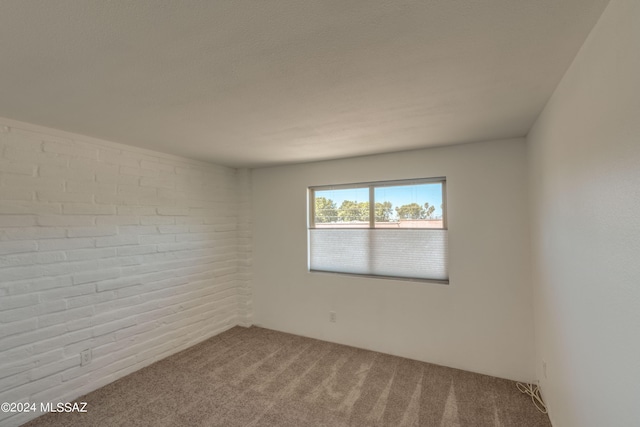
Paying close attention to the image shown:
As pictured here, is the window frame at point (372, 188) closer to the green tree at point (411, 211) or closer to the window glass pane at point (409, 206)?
the window glass pane at point (409, 206)

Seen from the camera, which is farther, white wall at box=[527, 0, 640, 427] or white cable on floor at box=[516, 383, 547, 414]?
white cable on floor at box=[516, 383, 547, 414]

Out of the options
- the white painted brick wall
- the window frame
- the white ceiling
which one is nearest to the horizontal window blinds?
the window frame

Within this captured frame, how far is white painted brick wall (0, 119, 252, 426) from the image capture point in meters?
2.03

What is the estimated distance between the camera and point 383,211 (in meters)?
3.23

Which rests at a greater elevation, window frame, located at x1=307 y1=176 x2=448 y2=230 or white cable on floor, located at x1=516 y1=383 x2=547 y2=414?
window frame, located at x1=307 y1=176 x2=448 y2=230

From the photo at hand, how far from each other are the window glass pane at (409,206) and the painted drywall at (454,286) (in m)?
0.16

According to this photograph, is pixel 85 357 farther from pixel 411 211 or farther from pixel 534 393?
pixel 534 393

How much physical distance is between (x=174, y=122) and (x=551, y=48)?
2.31m

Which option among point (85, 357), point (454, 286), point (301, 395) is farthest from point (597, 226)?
point (85, 357)

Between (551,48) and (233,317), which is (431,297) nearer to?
(551,48)

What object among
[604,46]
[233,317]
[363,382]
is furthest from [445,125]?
[233,317]

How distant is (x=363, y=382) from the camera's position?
2537mm

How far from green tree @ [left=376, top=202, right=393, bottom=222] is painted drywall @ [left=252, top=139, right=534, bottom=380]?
337 millimetres

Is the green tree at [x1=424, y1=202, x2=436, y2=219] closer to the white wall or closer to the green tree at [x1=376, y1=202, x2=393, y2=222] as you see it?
the green tree at [x1=376, y1=202, x2=393, y2=222]
